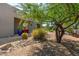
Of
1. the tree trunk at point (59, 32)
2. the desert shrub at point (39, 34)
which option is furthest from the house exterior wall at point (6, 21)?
the tree trunk at point (59, 32)

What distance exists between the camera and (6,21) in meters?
7.89

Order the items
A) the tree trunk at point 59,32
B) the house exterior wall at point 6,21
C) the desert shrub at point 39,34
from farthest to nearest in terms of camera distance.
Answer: the house exterior wall at point 6,21, the desert shrub at point 39,34, the tree trunk at point 59,32

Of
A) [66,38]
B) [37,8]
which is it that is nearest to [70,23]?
[66,38]

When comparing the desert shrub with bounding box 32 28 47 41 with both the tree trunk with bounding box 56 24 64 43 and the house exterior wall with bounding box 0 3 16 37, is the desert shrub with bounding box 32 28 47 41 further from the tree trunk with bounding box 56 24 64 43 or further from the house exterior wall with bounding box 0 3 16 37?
the house exterior wall with bounding box 0 3 16 37

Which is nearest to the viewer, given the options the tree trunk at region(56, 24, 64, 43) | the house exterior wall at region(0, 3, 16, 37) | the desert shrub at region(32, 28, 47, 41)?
the tree trunk at region(56, 24, 64, 43)

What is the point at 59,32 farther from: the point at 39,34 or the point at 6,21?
the point at 6,21

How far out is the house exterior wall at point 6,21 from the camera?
7.24m

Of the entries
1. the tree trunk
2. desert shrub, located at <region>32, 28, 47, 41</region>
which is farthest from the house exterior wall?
the tree trunk

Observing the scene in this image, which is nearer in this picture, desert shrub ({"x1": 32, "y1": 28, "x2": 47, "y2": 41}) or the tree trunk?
the tree trunk

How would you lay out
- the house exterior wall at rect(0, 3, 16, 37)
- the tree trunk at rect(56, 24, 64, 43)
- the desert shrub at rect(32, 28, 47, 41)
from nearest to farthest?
the tree trunk at rect(56, 24, 64, 43) < the desert shrub at rect(32, 28, 47, 41) < the house exterior wall at rect(0, 3, 16, 37)

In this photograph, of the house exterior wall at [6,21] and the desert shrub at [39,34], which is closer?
the desert shrub at [39,34]

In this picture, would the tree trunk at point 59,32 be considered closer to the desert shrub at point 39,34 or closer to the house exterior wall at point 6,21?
the desert shrub at point 39,34

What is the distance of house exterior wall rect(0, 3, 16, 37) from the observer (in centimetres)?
724

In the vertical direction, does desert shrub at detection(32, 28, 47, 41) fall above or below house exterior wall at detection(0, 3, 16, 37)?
below
